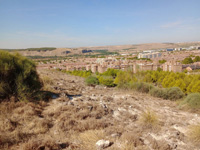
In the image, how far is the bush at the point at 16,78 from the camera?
19.4 feet

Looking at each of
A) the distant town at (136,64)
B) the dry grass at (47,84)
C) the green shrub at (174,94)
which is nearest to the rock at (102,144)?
the dry grass at (47,84)

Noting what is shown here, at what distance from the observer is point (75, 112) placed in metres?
5.46

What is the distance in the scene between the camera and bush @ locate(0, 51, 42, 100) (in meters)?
5.93

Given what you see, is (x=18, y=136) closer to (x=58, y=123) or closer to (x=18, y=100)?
(x=58, y=123)

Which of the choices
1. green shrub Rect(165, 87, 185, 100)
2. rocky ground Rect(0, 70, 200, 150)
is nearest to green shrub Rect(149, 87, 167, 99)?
green shrub Rect(165, 87, 185, 100)

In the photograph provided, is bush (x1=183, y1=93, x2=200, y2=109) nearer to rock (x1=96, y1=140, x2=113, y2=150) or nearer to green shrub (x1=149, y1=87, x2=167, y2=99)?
green shrub (x1=149, y1=87, x2=167, y2=99)

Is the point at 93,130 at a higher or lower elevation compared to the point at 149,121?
higher

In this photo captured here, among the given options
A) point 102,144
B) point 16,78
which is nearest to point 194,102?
point 102,144

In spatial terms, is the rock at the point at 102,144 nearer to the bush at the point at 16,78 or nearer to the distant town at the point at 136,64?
the bush at the point at 16,78

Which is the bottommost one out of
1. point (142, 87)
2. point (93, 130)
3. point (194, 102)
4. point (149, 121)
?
point (142, 87)

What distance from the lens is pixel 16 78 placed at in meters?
6.14

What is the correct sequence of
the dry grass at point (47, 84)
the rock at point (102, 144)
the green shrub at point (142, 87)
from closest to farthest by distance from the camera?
the rock at point (102, 144) → the dry grass at point (47, 84) → the green shrub at point (142, 87)

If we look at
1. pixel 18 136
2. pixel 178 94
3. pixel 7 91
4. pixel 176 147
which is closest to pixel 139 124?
pixel 176 147

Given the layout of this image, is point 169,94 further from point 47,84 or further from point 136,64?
point 136,64
